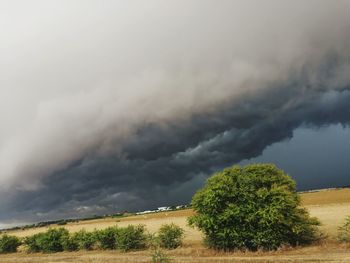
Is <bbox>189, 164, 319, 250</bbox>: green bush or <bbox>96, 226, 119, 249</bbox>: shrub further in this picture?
<bbox>96, 226, 119, 249</bbox>: shrub

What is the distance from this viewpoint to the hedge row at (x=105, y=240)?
179ft

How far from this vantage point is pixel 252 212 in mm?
45500

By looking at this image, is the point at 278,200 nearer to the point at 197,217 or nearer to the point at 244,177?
the point at 244,177

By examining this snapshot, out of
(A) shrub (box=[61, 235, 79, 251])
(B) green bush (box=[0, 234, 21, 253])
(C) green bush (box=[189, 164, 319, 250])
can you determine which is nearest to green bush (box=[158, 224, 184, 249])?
(C) green bush (box=[189, 164, 319, 250])

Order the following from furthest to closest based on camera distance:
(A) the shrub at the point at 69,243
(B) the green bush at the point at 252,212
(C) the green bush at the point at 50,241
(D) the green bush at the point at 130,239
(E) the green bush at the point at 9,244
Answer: (E) the green bush at the point at 9,244 → (C) the green bush at the point at 50,241 → (A) the shrub at the point at 69,243 → (D) the green bush at the point at 130,239 → (B) the green bush at the point at 252,212

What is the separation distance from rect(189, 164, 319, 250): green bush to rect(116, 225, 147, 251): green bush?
40.7 feet

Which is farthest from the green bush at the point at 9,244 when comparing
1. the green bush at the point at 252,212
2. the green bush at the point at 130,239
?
the green bush at the point at 252,212

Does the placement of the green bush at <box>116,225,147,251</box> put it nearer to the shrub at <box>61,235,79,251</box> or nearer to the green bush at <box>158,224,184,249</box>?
the green bush at <box>158,224,184,249</box>

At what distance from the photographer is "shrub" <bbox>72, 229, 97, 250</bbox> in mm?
63500

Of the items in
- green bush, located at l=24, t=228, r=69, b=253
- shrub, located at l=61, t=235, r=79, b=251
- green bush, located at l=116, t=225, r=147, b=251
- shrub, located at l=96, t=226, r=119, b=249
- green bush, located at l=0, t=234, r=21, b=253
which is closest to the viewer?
green bush, located at l=116, t=225, r=147, b=251

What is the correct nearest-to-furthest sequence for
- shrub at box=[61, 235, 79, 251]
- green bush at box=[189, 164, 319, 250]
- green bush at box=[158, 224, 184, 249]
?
green bush at box=[189, 164, 319, 250], green bush at box=[158, 224, 184, 249], shrub at box=[61, 235, 79, 251]

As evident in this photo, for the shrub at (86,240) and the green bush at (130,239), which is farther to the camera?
the shrub at (86,240)

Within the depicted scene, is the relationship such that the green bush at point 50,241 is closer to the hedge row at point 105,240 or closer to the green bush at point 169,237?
the hedge row at point 105,240

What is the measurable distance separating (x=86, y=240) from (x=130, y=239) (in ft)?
34.0
